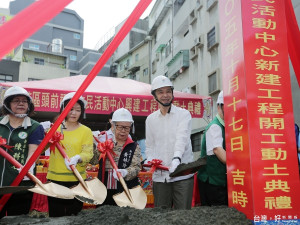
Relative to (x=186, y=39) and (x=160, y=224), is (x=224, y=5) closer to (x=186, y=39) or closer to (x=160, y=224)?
(x=160, y=224)

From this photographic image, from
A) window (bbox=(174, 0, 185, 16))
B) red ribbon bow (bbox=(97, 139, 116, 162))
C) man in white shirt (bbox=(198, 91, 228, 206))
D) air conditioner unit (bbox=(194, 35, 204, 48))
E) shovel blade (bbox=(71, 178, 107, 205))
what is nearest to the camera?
shovel blade (bbox=(71, 178, 107, 205))

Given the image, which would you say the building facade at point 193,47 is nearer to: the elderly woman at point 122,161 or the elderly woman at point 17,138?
the elderly woman at point 122,161

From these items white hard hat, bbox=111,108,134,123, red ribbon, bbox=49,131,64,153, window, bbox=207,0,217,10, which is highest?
window, bbox=207,0,217,10

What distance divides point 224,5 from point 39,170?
11.1 ft

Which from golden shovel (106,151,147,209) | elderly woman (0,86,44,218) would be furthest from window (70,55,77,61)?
golden shovel (106,151,147,209)

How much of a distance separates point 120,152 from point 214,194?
912 millimetres

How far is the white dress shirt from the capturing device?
8.89 ft

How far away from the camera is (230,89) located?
1839 mm

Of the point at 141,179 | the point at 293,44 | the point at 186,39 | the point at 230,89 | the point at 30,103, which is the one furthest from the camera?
the point at 186,39

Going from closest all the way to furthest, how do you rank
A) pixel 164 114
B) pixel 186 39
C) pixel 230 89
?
pixel 230 89, pixel 164 114, pixel 186 39

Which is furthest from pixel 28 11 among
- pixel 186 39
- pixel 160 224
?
pixel 186 39

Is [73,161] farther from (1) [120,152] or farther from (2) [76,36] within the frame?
(2) [76,36]

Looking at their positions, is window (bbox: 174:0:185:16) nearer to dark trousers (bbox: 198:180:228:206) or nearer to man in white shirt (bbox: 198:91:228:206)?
man in white shirt (bbox: 198:91:228:206)

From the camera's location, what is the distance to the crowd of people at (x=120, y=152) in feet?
7.69
